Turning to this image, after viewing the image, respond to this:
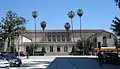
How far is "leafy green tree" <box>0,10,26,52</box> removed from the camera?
57031 mm

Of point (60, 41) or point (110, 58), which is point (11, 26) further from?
point (60, 41)

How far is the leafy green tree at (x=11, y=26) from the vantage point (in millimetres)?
57031

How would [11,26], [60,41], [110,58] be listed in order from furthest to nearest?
[60,41] < [11,26] < [110,58]

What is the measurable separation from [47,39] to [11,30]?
59.4 metres

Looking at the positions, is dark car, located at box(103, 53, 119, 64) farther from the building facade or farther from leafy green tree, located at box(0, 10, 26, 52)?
the building facade

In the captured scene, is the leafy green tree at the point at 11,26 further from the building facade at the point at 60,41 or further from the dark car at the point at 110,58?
the building facade at the point at 60,41

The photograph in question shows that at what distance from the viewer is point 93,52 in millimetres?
98250

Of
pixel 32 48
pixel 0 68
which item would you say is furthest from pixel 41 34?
pixel 0 68

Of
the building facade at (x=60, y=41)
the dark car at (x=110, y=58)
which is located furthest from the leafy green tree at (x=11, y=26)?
the building facade at (x=60, y=41)

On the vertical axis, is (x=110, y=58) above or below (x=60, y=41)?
below

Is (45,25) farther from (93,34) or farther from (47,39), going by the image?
(93,34)

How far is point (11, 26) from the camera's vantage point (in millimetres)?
57000

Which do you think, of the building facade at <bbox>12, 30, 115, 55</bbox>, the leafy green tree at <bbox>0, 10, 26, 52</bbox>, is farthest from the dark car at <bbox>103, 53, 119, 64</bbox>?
the building facade at <bbox>12, 30, 115, 55</bbox>

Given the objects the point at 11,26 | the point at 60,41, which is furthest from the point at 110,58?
the point at 60,41
